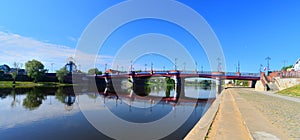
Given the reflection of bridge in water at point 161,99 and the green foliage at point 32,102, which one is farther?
the reflection of bridge in water at point 161,99

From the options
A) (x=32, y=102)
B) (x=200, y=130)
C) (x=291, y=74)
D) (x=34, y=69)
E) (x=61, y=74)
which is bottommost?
(x=32, y=102)

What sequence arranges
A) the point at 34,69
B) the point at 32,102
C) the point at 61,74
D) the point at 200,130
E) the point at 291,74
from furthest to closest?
the point at 61,74 → the point at 34,69 → the point at 291,74 → the point at 32,102 → the point at 200,130

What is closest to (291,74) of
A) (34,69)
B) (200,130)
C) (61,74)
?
(200,130)

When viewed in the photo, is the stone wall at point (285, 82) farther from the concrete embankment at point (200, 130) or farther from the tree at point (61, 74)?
the tree at point (61, 74)

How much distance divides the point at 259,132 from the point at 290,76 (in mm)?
37669

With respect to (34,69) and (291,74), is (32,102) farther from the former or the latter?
(34,69)

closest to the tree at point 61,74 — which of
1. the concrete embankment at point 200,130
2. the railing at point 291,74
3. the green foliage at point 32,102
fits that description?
the green foliage at point 32,102

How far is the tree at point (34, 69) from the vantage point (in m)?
63.0

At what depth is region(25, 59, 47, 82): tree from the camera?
63.0 metres

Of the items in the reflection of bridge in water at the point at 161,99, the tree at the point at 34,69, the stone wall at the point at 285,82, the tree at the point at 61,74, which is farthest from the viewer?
the tree at the point at 61,74

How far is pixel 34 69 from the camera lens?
63312mm

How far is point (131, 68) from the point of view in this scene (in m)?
78.6

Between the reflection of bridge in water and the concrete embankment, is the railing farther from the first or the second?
the concrete embankment

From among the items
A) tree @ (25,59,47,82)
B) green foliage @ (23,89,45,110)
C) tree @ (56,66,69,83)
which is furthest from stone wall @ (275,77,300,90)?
Answer: tree @ (25,59,47,82)
